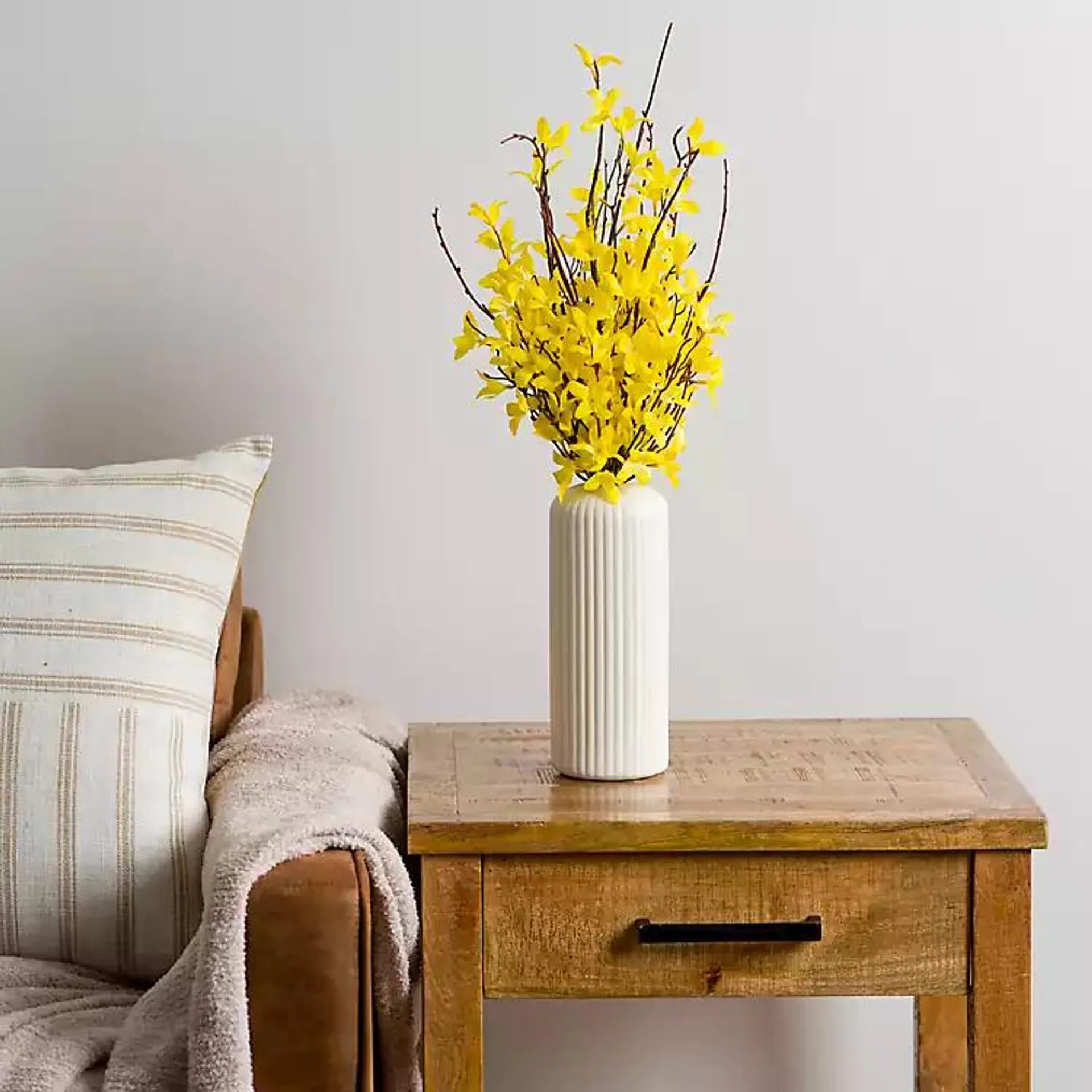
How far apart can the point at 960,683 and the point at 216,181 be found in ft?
3.34

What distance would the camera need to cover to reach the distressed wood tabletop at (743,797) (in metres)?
1.57

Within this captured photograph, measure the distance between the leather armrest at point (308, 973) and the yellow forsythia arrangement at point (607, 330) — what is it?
439 millimetres

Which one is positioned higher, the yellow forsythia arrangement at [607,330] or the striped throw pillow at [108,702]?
the yellow forsythia arrangement at [607,330]

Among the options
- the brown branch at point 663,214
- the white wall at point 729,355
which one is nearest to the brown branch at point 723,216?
the white wall at point 729,355

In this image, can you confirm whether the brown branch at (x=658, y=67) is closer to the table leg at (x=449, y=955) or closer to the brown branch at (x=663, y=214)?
the brown branch at (x=663, y=214)

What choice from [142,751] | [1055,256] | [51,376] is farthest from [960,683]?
[51,376]

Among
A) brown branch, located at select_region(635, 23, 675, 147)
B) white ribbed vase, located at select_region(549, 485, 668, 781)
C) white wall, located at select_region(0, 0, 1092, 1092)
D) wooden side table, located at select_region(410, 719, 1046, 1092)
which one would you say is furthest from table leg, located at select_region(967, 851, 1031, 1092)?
brown branch, located at select_region(635, 23, 675, 147)

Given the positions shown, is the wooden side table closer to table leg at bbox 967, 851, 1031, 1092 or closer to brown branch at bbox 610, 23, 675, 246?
table leg at bbox 967, 851, 1031, 1092

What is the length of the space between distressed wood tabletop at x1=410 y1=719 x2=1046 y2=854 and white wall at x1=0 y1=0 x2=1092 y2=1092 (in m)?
0.27

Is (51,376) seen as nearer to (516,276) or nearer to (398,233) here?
(398,233)

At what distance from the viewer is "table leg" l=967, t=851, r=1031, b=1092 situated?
5.19 ft

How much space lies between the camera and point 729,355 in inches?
A: 83.1

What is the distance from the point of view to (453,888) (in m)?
1.59

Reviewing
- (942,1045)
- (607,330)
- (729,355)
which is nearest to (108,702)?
(607,330)
